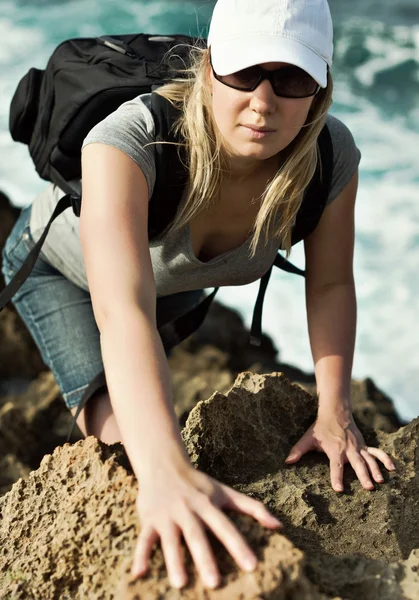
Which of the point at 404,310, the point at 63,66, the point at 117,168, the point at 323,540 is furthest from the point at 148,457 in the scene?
the point at 404,310

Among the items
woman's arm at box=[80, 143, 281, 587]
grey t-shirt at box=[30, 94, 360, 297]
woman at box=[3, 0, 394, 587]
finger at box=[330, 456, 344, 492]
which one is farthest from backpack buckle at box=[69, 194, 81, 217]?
finger at box=[330, 456, 344, 492]

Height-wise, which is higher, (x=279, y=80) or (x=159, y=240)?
(x=279, y=80)

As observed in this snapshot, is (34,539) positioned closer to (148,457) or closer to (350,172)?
(148,457)

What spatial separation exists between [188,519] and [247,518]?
16 cm

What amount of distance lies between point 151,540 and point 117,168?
1019mm

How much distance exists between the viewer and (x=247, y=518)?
1.62 meters

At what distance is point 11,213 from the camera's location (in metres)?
6.03

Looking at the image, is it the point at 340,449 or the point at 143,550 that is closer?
the point at 143,550

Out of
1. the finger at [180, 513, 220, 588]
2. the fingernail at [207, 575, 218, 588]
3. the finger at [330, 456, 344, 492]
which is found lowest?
the finger at [330, 456, 344, 492]

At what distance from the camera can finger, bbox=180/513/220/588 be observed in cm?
148

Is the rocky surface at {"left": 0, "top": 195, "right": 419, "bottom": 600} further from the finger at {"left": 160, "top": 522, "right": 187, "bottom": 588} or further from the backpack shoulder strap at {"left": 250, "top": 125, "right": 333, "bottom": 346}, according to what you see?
the backpack shoulder strap at {"left": 250, "top": 125, "right": 333, "bottom": 346}

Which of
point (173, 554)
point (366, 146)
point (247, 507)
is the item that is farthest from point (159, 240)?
point (366, 146)

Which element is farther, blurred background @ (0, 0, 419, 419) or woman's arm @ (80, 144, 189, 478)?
blurred background @ (0, 0, 419, 419)

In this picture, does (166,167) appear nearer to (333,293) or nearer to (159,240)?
(159,240)
